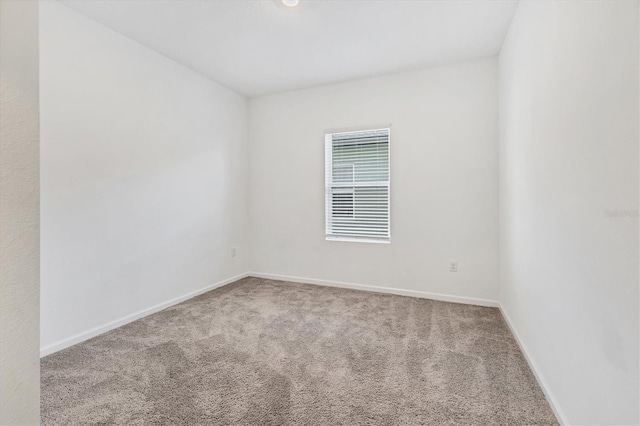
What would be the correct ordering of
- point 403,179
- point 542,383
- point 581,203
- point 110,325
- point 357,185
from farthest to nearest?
point 357,185, point 403,179, point 110,325, point 542,383, point 581,203

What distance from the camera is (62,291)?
7.39 feet

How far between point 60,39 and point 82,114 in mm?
542

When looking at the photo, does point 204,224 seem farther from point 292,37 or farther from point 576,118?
point 576,118

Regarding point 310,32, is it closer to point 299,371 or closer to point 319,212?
point 319,212

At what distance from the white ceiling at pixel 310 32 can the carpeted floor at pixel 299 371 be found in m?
2.63

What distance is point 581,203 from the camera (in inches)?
50.6

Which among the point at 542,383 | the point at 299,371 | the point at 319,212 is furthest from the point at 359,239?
the point at 542,383

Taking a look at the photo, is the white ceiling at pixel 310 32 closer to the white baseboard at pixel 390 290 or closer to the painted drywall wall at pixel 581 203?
the painted drywall wall at pixel 581 203

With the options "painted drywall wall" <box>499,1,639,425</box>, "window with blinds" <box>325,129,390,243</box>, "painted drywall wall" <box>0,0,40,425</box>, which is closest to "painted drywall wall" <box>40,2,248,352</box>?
"window with blinds" <box>325,129,390,243</box>

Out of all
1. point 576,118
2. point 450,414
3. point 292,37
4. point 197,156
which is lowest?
point 450,414

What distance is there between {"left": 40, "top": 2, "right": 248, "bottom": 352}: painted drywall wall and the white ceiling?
28 cm

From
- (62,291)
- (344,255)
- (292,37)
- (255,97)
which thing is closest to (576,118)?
(292,37)

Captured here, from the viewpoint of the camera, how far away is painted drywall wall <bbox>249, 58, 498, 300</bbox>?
3148mm

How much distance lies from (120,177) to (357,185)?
2.54 metres
